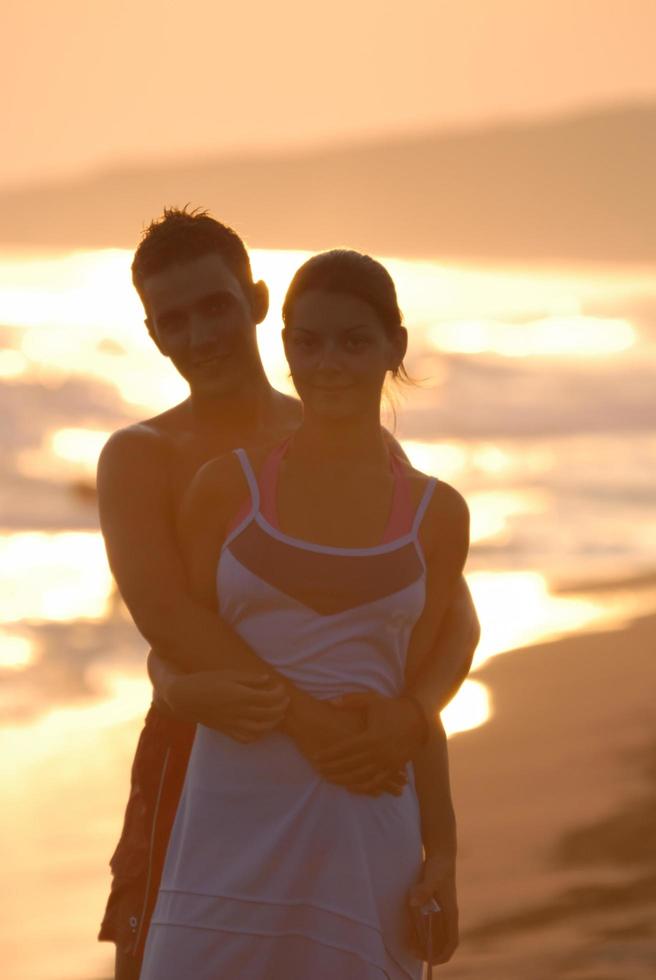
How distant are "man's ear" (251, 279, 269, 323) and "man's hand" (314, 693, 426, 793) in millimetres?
903

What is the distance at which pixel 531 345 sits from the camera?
107 ft

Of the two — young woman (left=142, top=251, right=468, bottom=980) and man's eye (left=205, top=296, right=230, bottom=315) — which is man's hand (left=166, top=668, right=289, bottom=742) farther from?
→ man's eye (left=205, top=296, right=230, bottom=315)

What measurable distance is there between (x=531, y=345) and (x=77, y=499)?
13.3 m

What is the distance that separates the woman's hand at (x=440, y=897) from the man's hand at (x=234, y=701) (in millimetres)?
381

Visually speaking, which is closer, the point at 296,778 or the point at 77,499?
the point at 296,778

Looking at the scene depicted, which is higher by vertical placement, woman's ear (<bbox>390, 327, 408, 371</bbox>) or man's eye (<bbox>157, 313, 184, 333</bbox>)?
man's eye (<bbox>157, 313, 184, 333</bbox>)

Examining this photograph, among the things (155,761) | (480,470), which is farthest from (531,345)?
(155,761)

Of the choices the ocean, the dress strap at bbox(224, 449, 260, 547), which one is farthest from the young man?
the ocean

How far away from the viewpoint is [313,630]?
3.17 meters

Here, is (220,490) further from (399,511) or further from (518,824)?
(518,824)

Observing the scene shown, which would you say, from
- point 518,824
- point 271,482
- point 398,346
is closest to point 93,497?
point 518,824

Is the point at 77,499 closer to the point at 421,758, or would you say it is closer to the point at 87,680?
the point at 87,680

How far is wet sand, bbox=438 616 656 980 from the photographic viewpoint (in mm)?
8086

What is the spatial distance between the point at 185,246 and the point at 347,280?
1.61 feet
